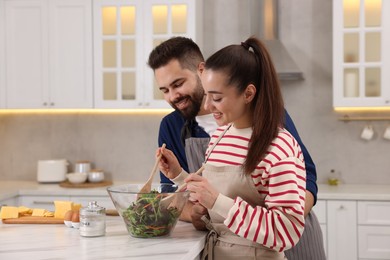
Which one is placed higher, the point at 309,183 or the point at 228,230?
the point at 309,183

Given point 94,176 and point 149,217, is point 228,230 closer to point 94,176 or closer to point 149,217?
point 149,217

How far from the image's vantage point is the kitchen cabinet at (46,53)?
465 cm

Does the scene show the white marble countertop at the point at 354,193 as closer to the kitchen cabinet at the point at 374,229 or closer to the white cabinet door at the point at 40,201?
the kitchen cabinet at the point at 374,229

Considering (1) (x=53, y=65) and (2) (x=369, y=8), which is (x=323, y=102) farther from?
(1) (x=53, y=65)

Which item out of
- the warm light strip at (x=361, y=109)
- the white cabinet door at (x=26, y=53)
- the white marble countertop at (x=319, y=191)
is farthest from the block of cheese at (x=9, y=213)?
the warm light strip at (x=361, y=109)

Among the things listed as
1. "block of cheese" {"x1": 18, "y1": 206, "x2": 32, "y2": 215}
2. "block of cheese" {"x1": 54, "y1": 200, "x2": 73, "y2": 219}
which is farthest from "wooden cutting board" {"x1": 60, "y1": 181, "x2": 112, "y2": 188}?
"block of cheese" {"x1": 54, "y1": 200, "x2": 73, "y2": 219}

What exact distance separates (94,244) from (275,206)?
2.00ft

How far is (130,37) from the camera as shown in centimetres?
461

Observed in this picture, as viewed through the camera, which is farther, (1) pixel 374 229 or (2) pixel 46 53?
(2) pixel 46 53

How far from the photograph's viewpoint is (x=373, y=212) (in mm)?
4086

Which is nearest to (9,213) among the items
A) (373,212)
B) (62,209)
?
(62,209)

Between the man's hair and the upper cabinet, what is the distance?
1.99 metres

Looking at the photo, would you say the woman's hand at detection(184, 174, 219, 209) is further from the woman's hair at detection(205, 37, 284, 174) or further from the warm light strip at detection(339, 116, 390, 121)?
the warm light strip at detection(339, 116, 390, 121)

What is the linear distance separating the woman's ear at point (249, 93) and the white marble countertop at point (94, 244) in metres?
0.49
